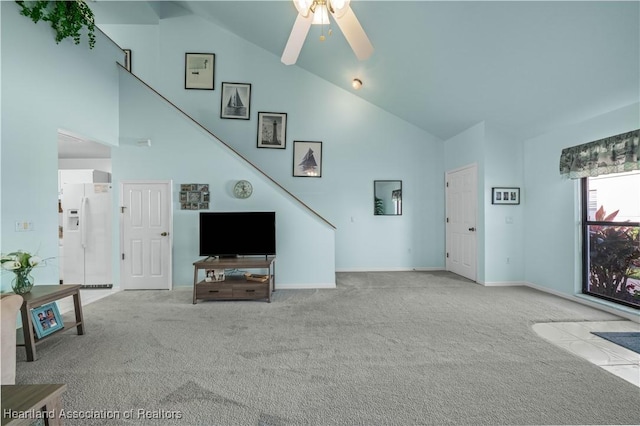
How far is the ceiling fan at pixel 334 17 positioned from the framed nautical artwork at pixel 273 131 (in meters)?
3.54

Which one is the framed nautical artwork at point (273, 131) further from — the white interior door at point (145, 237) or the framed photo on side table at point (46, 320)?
the framed photo on side table at point (46, 320)

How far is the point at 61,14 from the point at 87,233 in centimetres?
302

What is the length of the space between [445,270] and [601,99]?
149 inches

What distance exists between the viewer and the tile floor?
93.4 inches

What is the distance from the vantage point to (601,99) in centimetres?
347

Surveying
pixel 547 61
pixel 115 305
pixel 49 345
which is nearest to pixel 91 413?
pixel 49 345

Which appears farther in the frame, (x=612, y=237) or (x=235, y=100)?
(x=235, y=100)

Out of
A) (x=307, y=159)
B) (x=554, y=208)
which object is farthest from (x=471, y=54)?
(x=307, y=159)

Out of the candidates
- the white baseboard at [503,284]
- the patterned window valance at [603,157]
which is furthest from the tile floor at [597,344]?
the patterned window valance at [603,157]

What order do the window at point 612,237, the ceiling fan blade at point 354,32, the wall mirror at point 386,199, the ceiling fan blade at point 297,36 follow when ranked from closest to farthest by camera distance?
1. the ceiling fan blade at point 354,32
2. the ceiling fan blade at point 297,36
3. the window at point 612,237
4. the wall mirror at point 386,199

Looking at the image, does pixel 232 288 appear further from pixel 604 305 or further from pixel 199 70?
pixel 604 305

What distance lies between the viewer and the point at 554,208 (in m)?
4.43

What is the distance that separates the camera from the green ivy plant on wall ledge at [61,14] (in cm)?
320

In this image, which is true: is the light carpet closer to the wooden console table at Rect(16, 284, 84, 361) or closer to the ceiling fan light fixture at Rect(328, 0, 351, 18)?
the wooden console table at Rect(16, 284, 84, 361)
